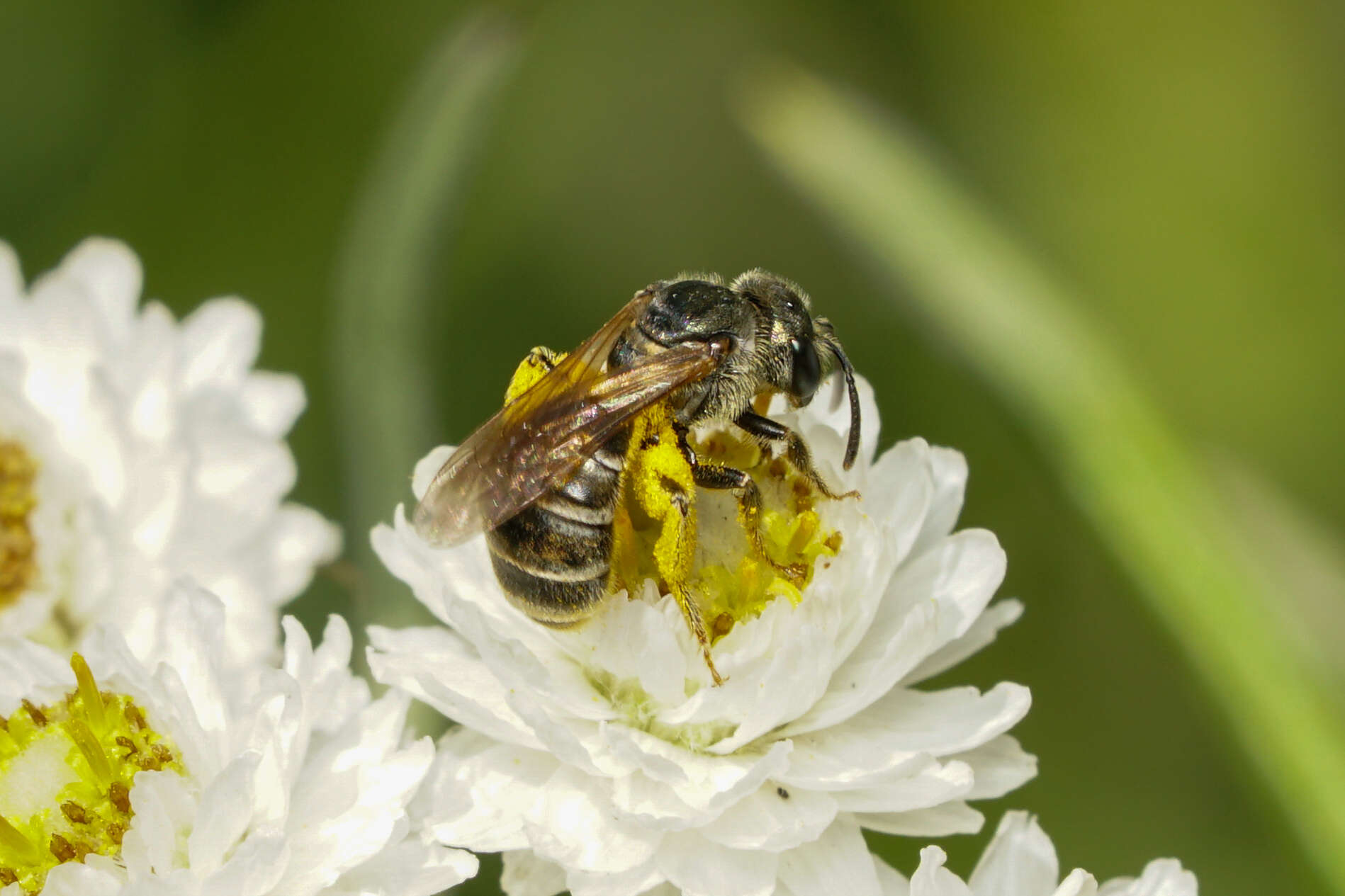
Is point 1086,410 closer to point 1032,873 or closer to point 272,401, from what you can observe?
point 1032,873

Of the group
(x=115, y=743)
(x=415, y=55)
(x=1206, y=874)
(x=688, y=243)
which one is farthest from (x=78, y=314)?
(x=1206, y=874)

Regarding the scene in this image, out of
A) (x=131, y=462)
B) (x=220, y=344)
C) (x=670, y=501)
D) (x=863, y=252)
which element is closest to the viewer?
(x=670, y=501)

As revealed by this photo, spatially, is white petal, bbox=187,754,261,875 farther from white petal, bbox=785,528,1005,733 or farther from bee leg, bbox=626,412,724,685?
white petal, bbox=785,528,1005,733

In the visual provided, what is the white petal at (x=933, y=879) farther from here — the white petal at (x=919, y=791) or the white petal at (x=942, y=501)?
the white petal at (x=942, y=501)

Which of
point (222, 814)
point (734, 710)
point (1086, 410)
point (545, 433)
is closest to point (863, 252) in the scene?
point (1086, 410)

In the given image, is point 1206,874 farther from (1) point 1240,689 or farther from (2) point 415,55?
(2) point 415,55

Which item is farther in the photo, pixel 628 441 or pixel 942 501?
pixel 942 501

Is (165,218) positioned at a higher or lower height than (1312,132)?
lower
